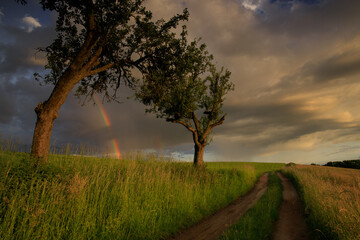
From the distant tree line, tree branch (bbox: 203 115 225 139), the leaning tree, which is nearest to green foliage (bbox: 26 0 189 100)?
the leaning tree

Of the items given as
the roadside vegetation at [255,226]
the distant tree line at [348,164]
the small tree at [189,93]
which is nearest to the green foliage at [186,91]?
the small tree at [189,93]

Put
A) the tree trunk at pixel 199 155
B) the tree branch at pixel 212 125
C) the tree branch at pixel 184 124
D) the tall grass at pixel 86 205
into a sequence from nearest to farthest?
1. the tall grass at pixel 86 205
2. the tree branch at pixel 184 124
3. the tree trunk at pixel 199 155
4. the tree branch at pixel 212 125

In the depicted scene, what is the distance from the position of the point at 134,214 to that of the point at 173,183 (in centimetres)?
375

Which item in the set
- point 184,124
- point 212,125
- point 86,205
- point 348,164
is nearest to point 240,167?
point 212,125

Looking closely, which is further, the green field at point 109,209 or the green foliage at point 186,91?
the green foliage at point 186,91

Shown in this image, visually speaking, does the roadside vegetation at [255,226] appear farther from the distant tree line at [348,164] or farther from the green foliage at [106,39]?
the distant tree line at [348,164]

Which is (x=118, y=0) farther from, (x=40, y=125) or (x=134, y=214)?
(x=134, y=214)

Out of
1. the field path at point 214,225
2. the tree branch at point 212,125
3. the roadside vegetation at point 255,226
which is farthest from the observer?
the tree branch at point 212,125

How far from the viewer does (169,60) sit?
50.1 ft

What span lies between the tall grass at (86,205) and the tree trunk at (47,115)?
42.2 inches

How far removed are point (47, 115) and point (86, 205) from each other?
6834 mm

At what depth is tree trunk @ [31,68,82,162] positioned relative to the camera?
1026cm

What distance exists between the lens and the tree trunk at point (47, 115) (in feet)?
33.7

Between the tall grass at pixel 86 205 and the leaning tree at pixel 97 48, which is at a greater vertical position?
the leaning tree at pixel 97 48
